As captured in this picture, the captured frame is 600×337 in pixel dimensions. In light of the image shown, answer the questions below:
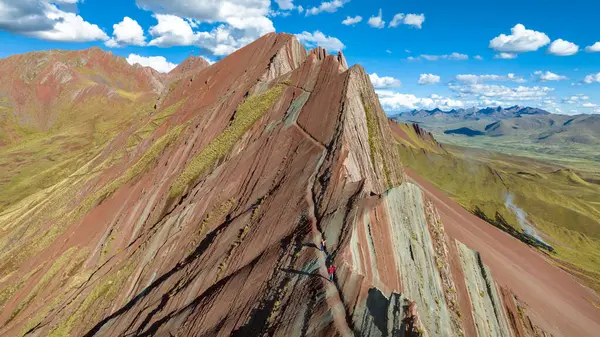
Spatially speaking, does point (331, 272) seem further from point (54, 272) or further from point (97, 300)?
point (54, 272)

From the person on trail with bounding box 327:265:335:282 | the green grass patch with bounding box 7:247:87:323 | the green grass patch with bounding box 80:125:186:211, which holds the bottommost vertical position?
the green grass patch with bounding box 7:247:87:323

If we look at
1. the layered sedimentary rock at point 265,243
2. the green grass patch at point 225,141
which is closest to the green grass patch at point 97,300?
the layered sedimentary rock at point 265,243

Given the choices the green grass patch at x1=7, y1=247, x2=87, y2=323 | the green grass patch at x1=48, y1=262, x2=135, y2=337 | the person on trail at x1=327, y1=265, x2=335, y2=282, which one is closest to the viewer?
the person on trail at x1=327, y1=265, x2=335, y2=282

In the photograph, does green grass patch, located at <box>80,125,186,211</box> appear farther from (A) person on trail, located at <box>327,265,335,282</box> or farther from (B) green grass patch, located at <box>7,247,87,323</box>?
(A) person on trail, located at <box>327,265,335,282</box>

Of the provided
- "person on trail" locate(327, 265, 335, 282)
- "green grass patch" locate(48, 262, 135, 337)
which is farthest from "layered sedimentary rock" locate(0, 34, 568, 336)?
"person on trail" locate(327, 265, 335, 282)

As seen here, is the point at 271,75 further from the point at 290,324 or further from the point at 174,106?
the point at 290,324

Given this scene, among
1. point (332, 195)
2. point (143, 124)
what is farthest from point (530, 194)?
point (332, 195)

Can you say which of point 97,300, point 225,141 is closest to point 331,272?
point 97,300

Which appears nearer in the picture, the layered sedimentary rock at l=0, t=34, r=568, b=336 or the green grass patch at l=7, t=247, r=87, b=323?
the layered sedimentary rock at l=0, t=34, r=568, b=336
